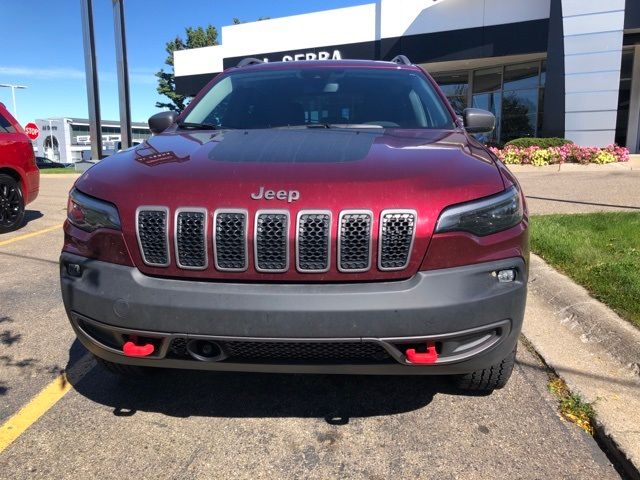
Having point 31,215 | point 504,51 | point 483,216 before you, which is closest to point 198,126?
point 483,216

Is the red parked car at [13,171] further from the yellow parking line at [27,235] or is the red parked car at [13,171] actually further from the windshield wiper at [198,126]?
the windshield wiper at [198,126]

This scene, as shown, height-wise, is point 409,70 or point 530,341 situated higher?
point 409,70

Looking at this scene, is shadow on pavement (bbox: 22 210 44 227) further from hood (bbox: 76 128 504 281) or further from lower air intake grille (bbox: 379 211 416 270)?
lower air intake grille (bbox: 379 211 416 270)

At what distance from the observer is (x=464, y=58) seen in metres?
18.9

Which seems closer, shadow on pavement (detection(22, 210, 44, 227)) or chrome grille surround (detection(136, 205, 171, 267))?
chrome grille surround (detection(136, 205, 171, 267))

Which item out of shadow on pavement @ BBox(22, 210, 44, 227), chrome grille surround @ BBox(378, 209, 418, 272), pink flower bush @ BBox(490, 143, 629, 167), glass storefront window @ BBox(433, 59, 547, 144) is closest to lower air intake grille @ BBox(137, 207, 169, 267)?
chrome grille surround @ BBox(378, 209, 418, 272)

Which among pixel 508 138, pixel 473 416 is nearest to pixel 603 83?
pixel 508 138

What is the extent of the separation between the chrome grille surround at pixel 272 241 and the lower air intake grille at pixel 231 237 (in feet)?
0.18

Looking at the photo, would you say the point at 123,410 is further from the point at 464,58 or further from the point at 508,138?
the point at 508,138

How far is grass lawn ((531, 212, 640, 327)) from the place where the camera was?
3.88m

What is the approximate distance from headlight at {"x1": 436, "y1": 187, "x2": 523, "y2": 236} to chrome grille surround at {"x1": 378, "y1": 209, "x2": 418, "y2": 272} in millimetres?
115

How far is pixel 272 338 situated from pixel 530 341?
214 cm

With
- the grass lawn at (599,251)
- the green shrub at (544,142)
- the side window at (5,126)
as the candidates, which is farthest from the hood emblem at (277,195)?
the green shrub at (544,142)

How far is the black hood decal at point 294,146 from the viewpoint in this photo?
243 centimetres
